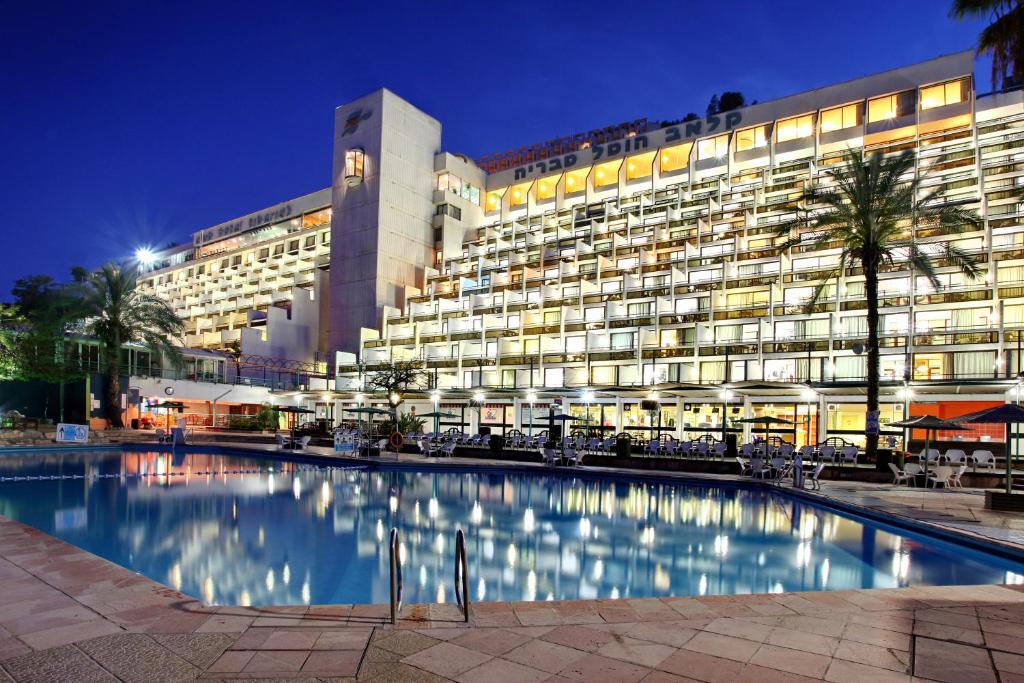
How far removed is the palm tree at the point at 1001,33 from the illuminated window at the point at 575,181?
4443cm

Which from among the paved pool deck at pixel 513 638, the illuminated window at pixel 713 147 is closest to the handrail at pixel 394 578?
the paved pool deck at pixel 513 638

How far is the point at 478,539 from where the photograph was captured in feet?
36.3

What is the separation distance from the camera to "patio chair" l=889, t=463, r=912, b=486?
56.2 ft

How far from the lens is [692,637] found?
5.12 meters

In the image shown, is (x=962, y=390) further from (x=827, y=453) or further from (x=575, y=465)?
(x=575, y=465)

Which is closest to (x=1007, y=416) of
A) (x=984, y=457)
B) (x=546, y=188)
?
(x=984, y=457)

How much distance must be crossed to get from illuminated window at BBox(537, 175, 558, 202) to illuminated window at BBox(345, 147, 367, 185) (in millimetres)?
15717

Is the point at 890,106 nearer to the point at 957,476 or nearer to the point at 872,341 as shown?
the point at 872,341

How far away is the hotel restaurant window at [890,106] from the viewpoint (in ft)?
138

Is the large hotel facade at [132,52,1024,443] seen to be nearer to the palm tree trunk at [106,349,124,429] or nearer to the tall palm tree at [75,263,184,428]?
the palm tree trunk at [106,349,124,429]

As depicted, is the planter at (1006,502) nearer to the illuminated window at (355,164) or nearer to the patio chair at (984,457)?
the patio chair at (984,457)

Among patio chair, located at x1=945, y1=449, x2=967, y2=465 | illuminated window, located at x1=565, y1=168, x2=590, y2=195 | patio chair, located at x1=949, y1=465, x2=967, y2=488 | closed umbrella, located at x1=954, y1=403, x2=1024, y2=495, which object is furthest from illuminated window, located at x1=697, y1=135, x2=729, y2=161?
closed umbrella, located at x1=954, y1=403, x2=1024, y2=495

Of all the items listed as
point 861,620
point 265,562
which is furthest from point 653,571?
point 265,562

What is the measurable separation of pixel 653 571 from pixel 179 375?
42.4m
